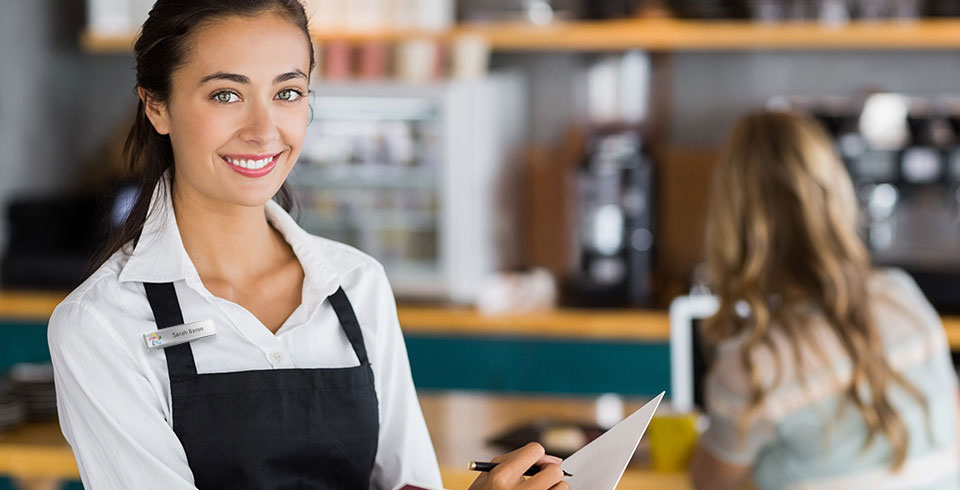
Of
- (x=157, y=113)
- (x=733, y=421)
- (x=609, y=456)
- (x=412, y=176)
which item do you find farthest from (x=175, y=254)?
(x=412, y=176)

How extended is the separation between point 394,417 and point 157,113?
507 millimetres

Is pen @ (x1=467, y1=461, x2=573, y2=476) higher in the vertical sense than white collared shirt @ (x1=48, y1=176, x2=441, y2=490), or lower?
lower

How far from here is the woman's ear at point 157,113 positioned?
146 centimetres

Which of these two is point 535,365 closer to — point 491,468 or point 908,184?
point 908,184

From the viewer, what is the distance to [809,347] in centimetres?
227

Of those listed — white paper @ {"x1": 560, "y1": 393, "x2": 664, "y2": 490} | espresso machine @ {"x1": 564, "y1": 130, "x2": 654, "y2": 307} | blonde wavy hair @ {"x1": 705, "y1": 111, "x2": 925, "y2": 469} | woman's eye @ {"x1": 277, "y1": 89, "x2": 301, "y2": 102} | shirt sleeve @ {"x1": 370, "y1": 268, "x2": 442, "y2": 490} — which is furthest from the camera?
espresso machine @ {"x1": 564, "y1": 130, "x2": 654, "y2": 307}

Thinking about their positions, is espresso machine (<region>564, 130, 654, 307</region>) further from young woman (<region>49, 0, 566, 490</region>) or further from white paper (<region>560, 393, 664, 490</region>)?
white paper (<region>560, 393, 664, 490</region>)

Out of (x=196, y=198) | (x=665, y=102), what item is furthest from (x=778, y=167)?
(x=665, y=102)

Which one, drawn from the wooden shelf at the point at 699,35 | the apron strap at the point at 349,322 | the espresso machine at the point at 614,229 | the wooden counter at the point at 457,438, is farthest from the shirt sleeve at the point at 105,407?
the wooden shelf at the point at 699,35

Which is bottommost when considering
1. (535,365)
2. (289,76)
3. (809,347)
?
(535,365)

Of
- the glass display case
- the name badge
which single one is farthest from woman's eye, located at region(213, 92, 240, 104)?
the glass display case

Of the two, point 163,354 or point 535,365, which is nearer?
point 163,354

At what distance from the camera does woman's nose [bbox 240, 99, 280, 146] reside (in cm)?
140

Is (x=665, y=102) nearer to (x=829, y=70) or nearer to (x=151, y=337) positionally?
(x=829, y=70)
